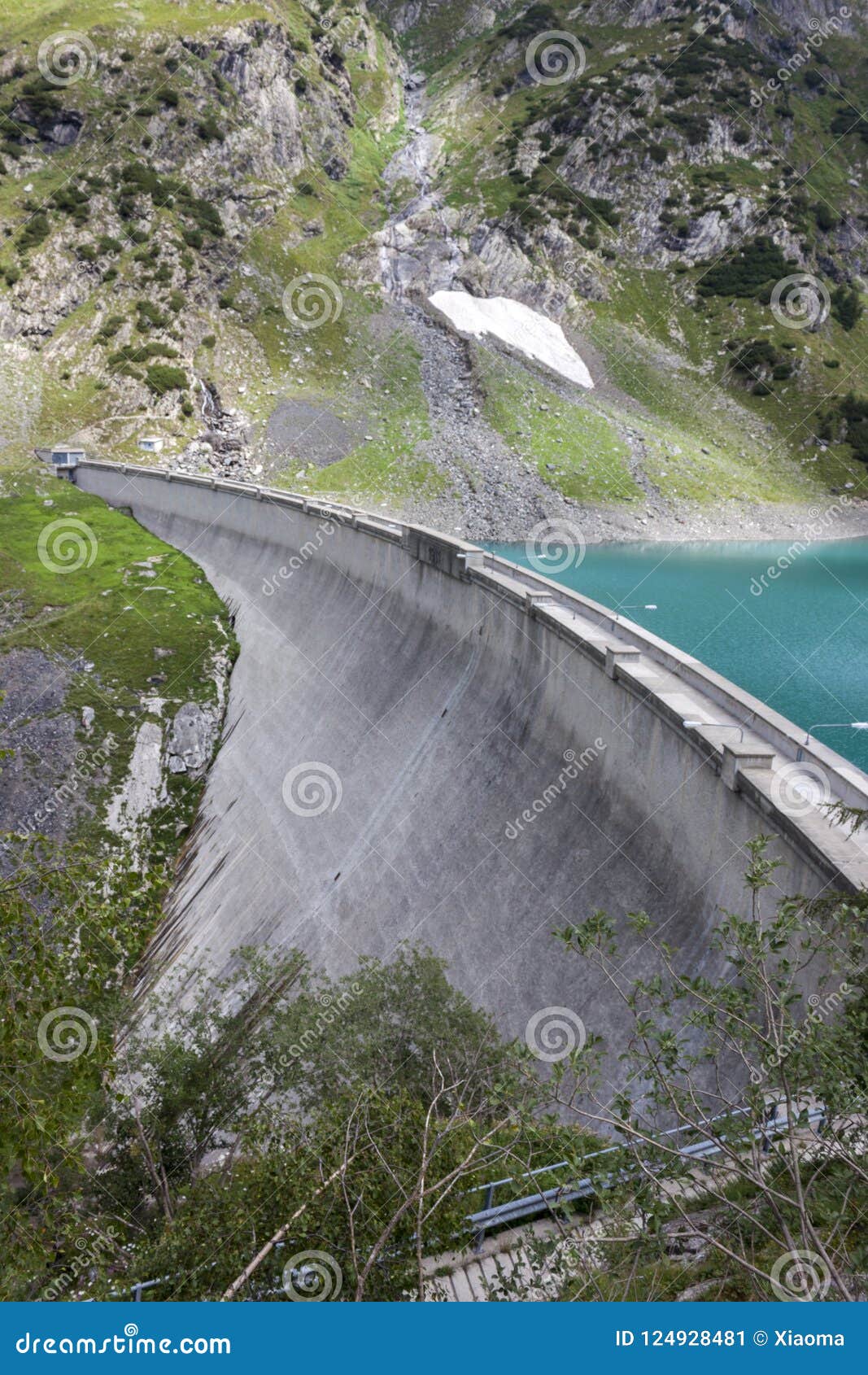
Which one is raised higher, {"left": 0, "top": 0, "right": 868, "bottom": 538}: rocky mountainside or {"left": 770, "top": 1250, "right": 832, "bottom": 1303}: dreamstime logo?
{"left": 0, "top": 0, "right": 868, "bottom": 538}: rocky mountainside

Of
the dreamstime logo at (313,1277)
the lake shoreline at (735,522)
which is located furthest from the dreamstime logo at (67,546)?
the dreamstime logo at (313,1277)

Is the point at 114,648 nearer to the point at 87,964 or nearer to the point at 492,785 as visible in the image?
the point at 492,785

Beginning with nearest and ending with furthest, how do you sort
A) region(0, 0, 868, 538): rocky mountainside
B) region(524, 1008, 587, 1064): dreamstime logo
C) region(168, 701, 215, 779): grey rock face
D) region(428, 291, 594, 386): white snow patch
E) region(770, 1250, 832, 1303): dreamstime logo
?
region(770, 1250, 832, 1303): dreamstime logo
region(524, 1008, 587, 1064): dreamstime logo
region(168, 701, 215, 779): grey rock face
region(0, 0, 868, 538): rocky mountainside
region(428, 291, 594, 386): white snow patch

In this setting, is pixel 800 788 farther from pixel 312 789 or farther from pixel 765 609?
pixel 765 609
